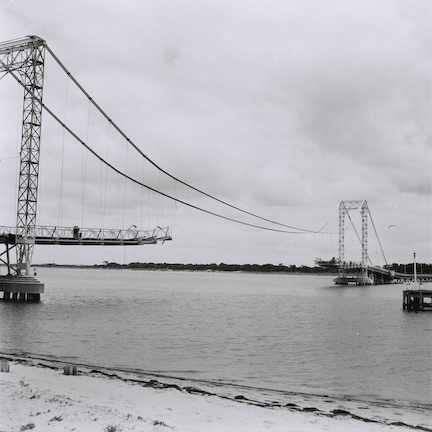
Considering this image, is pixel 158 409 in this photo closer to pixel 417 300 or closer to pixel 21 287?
pixel 21 287

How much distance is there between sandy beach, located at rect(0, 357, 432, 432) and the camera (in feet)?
36.9

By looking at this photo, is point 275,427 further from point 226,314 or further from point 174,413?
point 226,314

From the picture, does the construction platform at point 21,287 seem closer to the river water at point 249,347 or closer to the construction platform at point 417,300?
the river water at point 249,347

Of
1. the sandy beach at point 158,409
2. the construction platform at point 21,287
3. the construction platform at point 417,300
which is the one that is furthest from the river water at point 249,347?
the construction platform at point 417,300

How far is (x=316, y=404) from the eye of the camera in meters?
16.6

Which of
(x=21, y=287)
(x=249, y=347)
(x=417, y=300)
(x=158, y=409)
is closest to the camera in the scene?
(x=158, y=409)

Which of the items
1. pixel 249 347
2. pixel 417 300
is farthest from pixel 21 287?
pixel 417 300

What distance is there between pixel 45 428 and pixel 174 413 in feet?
11.8

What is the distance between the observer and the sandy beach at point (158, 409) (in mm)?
11234

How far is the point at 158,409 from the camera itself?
43.7 ft

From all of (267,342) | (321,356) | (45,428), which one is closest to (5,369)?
(45,428)

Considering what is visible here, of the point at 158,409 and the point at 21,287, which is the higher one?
the point at 21,287

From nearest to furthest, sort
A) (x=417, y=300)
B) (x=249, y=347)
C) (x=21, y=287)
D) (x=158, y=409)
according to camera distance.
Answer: (x=158, y=409)
(x=249, y=347)
(x=21, y=287)
(x=417, y=300)

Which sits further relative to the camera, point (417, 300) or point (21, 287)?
point (417, 300)
